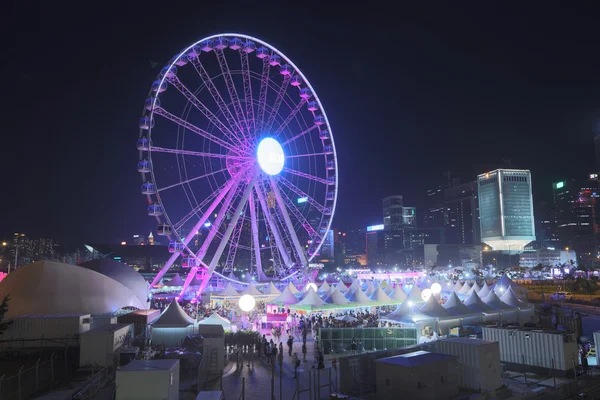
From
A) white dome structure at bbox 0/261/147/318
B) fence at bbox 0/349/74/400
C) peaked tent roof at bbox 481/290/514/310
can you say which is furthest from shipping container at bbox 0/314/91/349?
peaked tent roof at bbox 481/290/514/310

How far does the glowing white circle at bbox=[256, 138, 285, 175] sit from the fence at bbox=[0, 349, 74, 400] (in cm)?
2069

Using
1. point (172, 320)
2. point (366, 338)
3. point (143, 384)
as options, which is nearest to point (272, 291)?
point (172, 320)

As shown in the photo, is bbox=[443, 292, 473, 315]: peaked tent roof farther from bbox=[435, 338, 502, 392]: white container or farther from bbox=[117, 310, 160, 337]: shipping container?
bbox=[117, 310, 160, 337]: shipping container

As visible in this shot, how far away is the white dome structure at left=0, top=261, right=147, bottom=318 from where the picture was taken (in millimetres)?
23375

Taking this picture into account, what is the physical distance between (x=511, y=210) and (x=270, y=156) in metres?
122

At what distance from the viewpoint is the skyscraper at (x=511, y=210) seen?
13750 cm

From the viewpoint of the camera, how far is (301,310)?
2962 cm

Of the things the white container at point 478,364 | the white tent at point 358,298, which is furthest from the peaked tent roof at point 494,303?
the white container at point 478,364

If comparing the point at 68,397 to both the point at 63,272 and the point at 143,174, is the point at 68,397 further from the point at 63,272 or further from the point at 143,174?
the point at 143,174

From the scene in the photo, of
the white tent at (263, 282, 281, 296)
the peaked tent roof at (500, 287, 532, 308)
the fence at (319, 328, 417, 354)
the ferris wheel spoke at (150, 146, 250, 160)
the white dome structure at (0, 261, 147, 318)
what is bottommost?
the fence at (319, 328, 417, 354)

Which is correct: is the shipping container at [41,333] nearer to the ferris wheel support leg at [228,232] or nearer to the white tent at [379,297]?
the ferris wheel support leg at [228,232]

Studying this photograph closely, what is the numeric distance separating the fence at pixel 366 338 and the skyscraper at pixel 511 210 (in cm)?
12949

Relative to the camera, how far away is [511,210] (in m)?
139

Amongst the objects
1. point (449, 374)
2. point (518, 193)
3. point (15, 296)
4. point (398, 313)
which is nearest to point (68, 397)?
point (449, 374)
